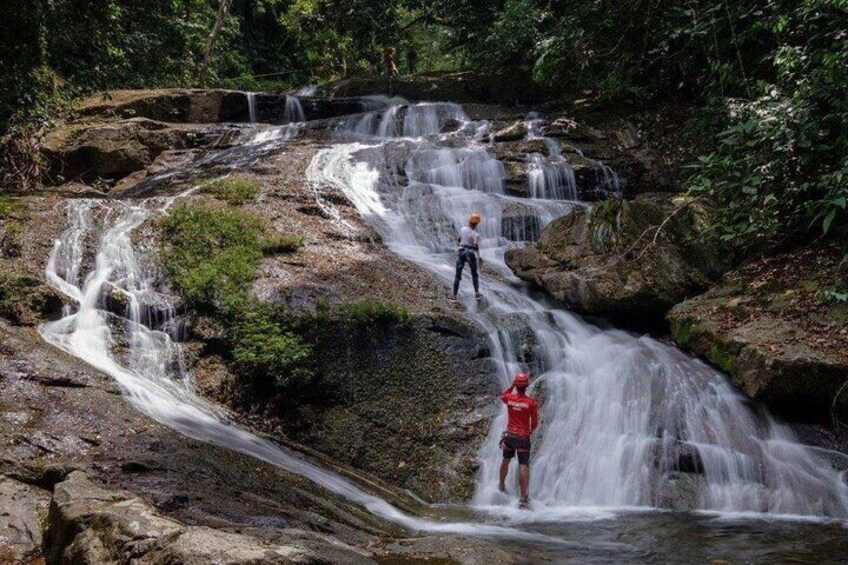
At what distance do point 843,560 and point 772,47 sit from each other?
1127cm

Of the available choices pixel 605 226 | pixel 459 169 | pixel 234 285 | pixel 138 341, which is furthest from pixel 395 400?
pixel 459 169

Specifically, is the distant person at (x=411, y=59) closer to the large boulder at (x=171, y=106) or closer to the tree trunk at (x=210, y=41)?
the tree trunk at (x=210, y=41)

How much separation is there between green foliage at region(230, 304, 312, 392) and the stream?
0.78 metres

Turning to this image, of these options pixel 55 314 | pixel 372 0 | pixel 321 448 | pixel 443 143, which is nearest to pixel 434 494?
pixel 321 448

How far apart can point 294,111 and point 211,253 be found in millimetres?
11745

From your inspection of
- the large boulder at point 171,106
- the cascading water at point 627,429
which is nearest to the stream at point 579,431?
the cascading water at point 627,429

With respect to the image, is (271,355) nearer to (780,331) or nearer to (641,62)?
(780,331)

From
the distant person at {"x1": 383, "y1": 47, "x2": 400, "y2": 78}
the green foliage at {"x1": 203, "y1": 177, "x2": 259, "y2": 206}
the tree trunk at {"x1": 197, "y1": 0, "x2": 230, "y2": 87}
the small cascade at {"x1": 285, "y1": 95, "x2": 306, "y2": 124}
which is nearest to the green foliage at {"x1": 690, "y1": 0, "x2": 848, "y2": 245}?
the green foliage at {"x1": 203, "y1": 177, "x2": 259, "y2": 206}

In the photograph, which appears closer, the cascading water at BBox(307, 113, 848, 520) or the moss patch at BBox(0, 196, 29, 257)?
the cascading water at BBox(307, 113, 848, 520)

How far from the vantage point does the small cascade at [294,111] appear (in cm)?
2144

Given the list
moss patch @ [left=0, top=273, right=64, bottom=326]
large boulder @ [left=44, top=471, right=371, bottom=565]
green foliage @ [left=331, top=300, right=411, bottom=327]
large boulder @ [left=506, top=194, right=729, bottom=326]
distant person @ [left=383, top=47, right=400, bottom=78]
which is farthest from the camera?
distant person @ [left=383, top=47, right=400, bottom=78]

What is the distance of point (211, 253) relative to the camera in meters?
11.0

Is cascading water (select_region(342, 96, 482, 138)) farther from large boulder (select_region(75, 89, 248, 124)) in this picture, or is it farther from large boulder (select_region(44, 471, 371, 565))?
large boulder (select_region(44, 471, 371, 565))

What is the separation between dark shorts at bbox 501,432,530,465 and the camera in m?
7.84
